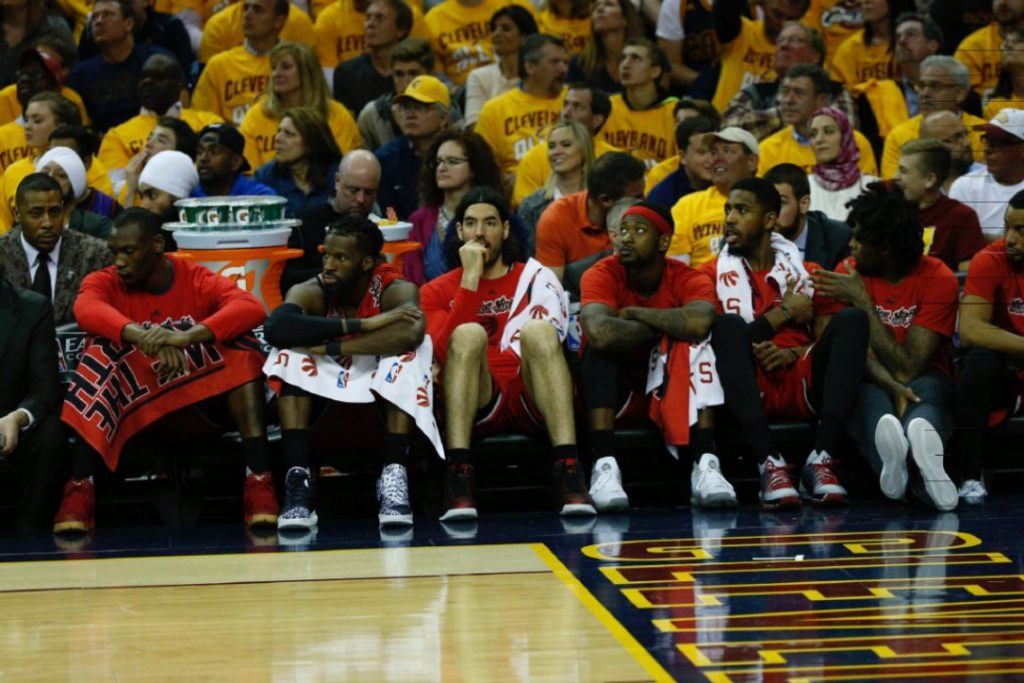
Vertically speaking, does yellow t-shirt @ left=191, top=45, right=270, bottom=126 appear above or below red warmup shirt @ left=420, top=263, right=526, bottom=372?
above

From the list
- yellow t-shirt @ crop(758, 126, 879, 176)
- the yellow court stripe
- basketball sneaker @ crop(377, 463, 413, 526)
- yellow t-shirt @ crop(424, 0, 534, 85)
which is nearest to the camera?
the yellow court stripe

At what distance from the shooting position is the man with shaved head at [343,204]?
8586mm

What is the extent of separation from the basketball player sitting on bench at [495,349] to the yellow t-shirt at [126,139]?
3.04 meters

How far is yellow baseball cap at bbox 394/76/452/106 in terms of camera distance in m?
9.64

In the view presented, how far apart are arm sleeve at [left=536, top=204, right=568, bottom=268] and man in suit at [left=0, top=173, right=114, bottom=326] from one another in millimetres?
1908

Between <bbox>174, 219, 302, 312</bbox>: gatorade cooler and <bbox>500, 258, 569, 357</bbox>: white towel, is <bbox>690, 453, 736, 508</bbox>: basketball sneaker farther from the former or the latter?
<bbox>174, 219, 302, 312</bbox>: gatorade cooler

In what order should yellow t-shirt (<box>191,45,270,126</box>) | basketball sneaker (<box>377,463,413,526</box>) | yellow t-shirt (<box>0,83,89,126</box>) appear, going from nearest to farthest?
basketball sneaker (<box>377,463,413,526</box>) → yellow t-shirt (<box>0,83,89,126</box>) → yellow t-shirt (<box>191,45,270,126</box>)

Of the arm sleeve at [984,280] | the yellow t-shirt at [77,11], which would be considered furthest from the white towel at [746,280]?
the yellow t-shirt at [77,11]

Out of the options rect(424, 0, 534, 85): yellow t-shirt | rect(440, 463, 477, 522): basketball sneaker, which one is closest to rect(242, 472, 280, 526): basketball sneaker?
rect(440, 463, 477, 522): basketball sneaker

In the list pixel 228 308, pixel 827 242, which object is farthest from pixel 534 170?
pixel 228 308

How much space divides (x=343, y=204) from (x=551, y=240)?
1003 mm

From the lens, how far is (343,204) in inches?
345

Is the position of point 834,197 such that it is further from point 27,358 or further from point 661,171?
point 27,358

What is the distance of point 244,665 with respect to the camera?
17.2ft
